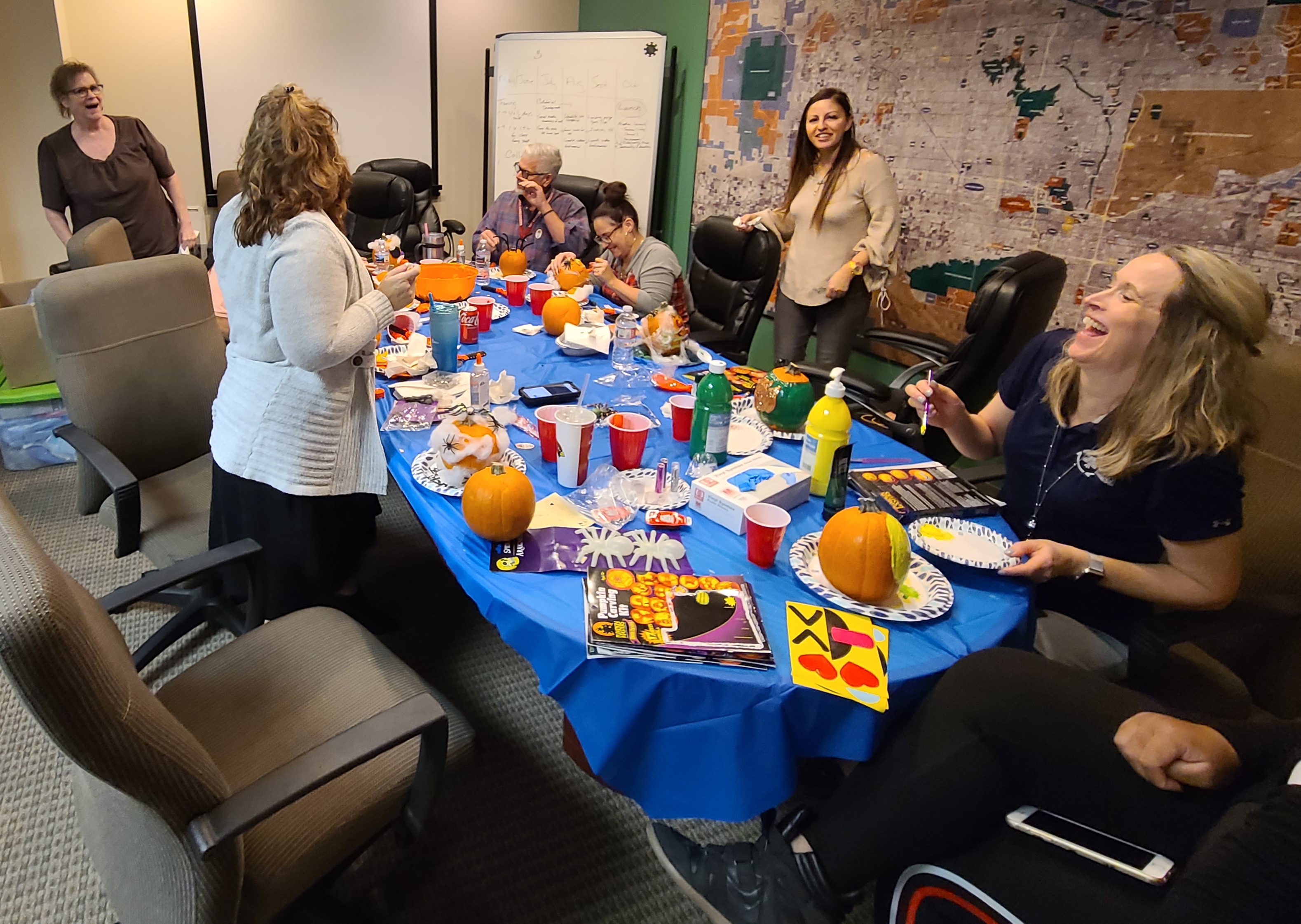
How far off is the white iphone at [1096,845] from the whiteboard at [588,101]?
421cm

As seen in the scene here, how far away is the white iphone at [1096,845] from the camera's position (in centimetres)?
94

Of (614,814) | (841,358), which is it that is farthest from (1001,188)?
(614,814)

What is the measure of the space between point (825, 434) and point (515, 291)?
5.43 feet

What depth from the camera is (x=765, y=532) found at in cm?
119

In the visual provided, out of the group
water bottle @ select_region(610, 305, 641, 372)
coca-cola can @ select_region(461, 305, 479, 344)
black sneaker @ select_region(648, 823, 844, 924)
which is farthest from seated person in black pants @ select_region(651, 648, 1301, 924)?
coca-cola can @ select_region(461, 305, 479, 344)

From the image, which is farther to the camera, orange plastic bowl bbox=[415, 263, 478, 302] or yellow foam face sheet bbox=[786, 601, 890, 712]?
orange plastic bowl bbox=[415, 263, 478, 302]

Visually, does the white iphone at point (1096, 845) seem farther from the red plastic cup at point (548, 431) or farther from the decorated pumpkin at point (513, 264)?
the decorated pumpkin at point (513, 264)

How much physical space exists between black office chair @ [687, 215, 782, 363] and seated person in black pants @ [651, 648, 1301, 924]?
2046 millimetres

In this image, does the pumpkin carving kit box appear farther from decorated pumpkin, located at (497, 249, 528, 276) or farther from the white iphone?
decorated pumpkin, located at (497, 249, 528, 276)

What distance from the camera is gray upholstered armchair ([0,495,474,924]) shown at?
0.74 meters

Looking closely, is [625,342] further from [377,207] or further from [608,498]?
[377,207]

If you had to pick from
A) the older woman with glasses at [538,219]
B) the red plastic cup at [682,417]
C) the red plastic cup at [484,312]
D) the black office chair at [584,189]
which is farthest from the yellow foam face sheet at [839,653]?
the black office chair at [584,189]

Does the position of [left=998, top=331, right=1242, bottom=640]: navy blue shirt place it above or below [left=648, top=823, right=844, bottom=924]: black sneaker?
above

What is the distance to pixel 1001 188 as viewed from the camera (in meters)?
2.88
